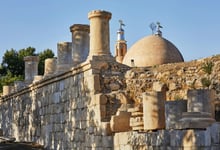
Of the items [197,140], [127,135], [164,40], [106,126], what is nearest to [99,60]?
[106,126]

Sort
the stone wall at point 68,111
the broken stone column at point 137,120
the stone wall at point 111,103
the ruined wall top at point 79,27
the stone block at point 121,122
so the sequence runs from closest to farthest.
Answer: the stone wall at point 111,103 < the broken stone column at point 137,120 < the stone block at point 121,122 < the stone wall at point 68,111 < the ruined wall top at point 79,27

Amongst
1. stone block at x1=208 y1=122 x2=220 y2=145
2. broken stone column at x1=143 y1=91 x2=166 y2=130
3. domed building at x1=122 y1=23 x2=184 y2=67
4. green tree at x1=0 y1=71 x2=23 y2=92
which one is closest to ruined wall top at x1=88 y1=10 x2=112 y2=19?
broken stone column at x1=143 y1=91 x2=166 y2=130

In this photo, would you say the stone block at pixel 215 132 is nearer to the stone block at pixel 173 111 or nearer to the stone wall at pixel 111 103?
the stone wall at pixel 111 103

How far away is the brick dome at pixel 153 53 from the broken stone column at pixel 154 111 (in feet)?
44.8

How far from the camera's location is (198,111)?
24.6 feet

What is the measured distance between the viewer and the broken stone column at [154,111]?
8344mm

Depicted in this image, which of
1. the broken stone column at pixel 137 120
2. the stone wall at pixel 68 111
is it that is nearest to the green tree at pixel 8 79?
the stone wall at pixel 68 111

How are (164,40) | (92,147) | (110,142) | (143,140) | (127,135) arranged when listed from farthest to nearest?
1. (164,40)
2. (92,147)
3. (110,142)
4. (127,135)
5. (143,140)

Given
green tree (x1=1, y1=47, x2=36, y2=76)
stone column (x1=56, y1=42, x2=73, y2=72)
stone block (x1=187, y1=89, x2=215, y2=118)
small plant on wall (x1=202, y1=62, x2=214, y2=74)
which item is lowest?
stone block (x1=187, y1=89, x2=215, y2=118)

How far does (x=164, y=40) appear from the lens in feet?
76.3

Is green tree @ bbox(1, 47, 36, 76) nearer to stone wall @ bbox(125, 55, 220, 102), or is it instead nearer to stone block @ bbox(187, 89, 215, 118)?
stone wall @ bbox(125, 55, 220, 102)

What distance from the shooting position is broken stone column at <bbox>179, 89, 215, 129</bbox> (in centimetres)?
726

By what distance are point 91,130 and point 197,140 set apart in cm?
426

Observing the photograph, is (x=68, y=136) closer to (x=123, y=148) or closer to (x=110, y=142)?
(x=110, y=142)
